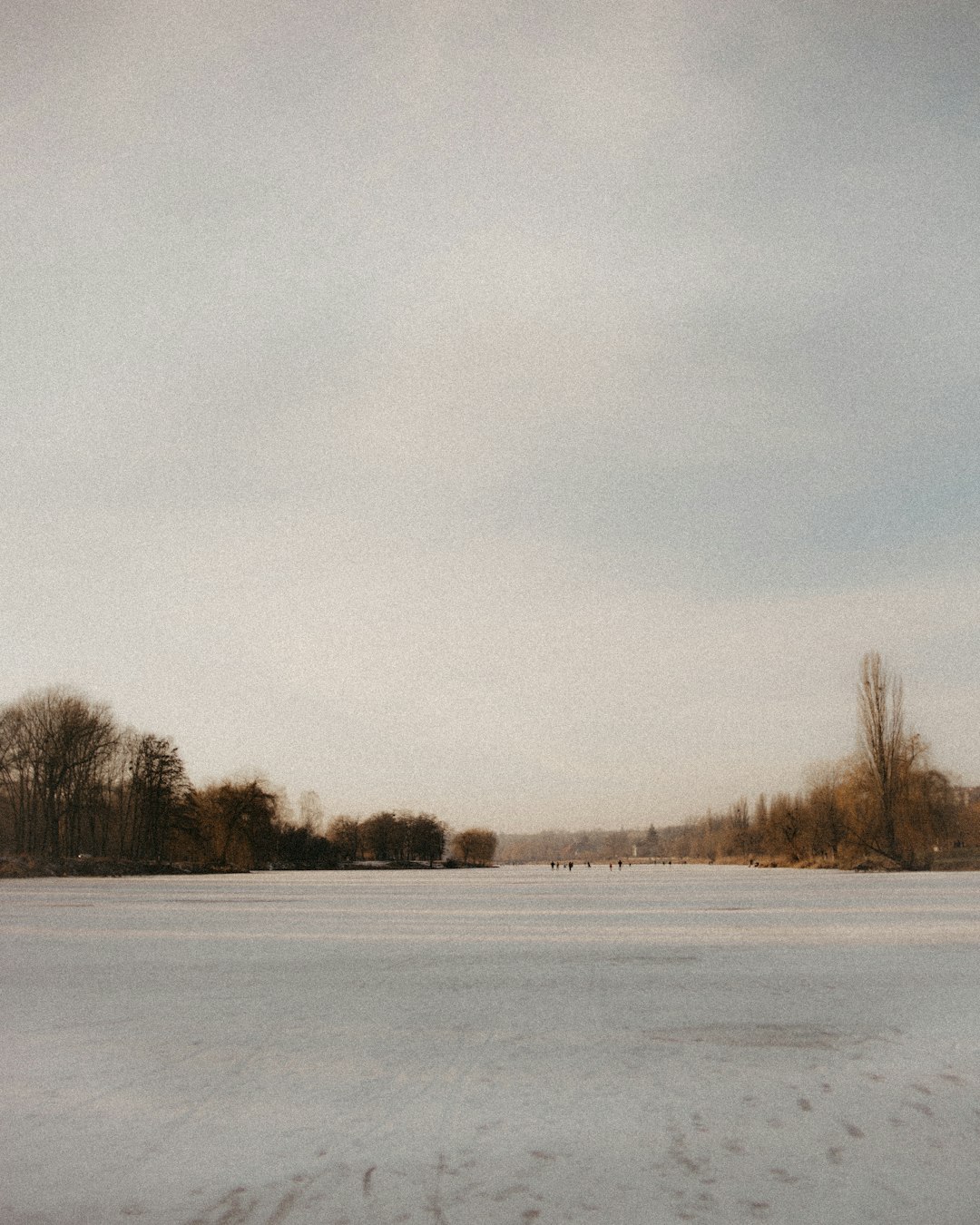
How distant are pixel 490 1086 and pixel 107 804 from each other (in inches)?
2735

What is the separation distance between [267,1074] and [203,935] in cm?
1082

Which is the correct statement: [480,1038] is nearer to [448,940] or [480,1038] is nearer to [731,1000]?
[731,1000]

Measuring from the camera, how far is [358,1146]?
5070 mm

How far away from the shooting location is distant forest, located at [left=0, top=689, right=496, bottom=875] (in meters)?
60.7

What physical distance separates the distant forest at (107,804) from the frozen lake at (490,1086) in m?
50.6

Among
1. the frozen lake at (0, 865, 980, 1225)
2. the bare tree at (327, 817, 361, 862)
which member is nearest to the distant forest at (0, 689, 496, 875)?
the bare tree at (327, 817, 361, 862)

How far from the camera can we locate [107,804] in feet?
227

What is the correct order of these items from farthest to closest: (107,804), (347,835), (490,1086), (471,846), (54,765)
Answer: (471,846), (347,835), (107,804), (54,765), (490,1086)

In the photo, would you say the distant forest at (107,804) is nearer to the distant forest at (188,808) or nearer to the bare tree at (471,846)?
the distant forest at (188,808)

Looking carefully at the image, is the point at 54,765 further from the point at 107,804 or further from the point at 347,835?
the point at 347,835

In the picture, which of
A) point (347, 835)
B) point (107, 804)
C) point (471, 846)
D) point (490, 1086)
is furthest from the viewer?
point (471, 846)

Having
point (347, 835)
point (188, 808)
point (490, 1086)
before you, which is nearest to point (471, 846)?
point (347, 835)

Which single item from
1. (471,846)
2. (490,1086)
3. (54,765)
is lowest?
(471,846)

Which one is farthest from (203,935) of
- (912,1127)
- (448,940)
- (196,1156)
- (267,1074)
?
(912,1127)
